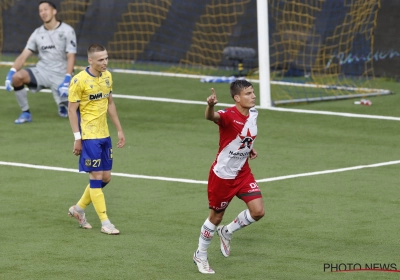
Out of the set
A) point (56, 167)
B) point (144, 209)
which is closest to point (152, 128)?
point (56, 167)

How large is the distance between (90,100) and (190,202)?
5.88ft

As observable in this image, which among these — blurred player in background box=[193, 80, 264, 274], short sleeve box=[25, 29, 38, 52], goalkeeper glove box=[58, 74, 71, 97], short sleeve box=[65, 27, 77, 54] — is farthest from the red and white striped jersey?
short sleeve box=[25, 29, 38, 52]

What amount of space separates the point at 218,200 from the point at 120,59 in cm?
1673

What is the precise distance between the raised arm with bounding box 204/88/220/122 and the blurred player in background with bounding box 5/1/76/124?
28.3 ft

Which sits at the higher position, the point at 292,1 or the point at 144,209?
the point at 292,1

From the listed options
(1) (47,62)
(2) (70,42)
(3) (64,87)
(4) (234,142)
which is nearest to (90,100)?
(4) (234,142)

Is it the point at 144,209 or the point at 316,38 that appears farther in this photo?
the point at 316,38

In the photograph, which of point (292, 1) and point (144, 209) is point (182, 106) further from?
point (144, 209)

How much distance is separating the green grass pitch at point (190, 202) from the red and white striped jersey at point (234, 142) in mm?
826

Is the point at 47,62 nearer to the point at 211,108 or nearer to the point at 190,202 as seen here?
the point at 190,202

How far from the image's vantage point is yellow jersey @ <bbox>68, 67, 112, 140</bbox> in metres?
9.62

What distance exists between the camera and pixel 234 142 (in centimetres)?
828

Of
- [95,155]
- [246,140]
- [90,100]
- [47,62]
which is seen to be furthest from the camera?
A: [47,62]

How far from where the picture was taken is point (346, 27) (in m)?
20.2
